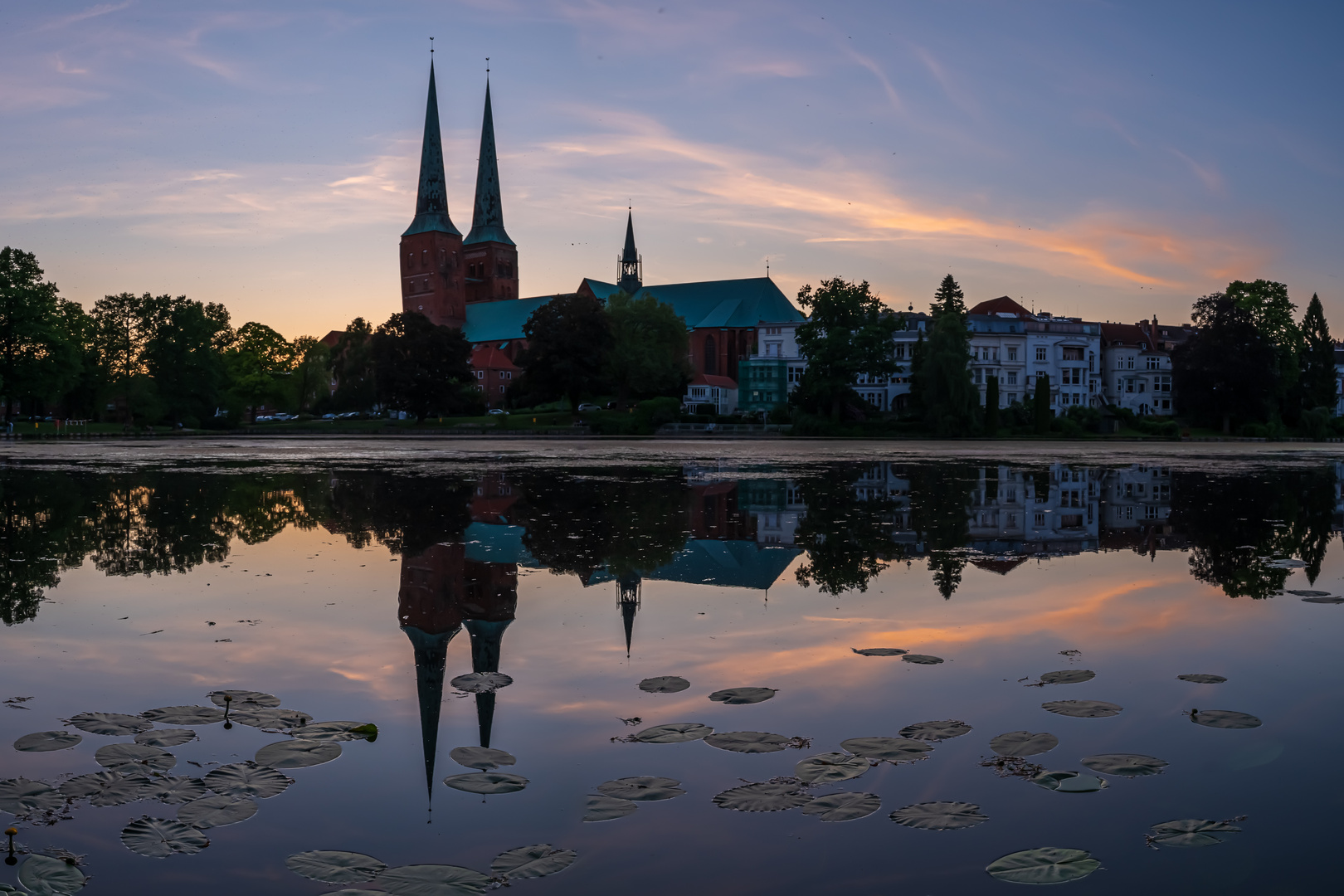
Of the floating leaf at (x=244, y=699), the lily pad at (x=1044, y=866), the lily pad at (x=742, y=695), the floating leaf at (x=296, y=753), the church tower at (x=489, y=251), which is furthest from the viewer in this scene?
the church tower at (x=489, y=251)

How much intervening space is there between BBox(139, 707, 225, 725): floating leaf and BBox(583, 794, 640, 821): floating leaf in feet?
7.16

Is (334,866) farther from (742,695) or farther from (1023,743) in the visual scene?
(1023,743)

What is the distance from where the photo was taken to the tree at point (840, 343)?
85.8 m

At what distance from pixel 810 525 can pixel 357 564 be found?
619cm

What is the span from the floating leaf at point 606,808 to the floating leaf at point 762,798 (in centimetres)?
35

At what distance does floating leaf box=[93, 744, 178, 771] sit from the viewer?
14.7ft

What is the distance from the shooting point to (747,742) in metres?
4.79

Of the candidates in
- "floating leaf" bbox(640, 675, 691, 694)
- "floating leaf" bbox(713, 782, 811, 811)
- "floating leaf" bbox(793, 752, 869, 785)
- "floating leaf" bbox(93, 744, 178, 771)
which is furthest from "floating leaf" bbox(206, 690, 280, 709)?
"floating leaf" bbox(793, 752, 869, 785)

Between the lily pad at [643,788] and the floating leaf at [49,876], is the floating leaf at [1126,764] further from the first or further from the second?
the floating leaf at [49,876]

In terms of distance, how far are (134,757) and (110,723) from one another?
59 cm

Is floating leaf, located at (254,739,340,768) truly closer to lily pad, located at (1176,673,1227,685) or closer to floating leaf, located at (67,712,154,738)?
floating leaf, located at (67,712,154,738)

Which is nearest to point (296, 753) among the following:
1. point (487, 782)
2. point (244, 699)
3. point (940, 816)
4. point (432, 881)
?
point (487, 782)

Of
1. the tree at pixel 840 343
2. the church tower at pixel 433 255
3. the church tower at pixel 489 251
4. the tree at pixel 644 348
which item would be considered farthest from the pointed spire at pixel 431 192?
the tree at pixel 840 343

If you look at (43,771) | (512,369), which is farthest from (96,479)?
(512,369)
